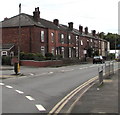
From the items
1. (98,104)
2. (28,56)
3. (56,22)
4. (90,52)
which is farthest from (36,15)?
(98,104)

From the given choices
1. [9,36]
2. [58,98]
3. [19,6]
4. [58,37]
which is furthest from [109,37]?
[58,98]

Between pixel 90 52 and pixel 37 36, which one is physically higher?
pixel 37 36

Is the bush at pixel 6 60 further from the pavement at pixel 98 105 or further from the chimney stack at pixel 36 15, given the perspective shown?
the pavement at pixel 98 105

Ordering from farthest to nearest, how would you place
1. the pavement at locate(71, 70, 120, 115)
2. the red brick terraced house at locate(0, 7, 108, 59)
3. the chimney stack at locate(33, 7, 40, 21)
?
the chimney stack at locate(33, 7, 40, 21), the red brick terraced house at locate(0, 7, 108, 59), the pavement at locate(71, 70, 120, 115)

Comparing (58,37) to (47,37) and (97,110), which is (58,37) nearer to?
(47,37)

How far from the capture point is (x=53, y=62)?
140 feet

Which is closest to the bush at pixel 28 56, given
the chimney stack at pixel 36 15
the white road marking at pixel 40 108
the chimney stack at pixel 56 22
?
the chimney stack at pixel 36 15

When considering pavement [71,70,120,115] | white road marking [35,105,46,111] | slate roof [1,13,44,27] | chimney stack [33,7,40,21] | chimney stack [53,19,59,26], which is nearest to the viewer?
pavement [71,70,120,115]

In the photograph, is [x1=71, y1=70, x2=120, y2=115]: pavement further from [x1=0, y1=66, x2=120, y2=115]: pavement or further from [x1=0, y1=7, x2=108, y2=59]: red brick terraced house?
[x1=0, y1=7, x2=108, y2=59]: red brick terraced house

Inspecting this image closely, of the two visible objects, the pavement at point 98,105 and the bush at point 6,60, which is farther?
the bush at point 6,60

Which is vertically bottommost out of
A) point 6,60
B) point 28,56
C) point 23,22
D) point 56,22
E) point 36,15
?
point 6,60

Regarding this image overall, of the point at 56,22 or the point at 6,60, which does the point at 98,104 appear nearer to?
the point at 6,60

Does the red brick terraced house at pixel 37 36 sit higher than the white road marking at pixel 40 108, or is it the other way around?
the red brick terraced house at pixel 37 36

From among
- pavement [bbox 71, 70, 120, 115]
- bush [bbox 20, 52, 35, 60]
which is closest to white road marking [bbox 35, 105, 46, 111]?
pavement [bbox 71, 70, 120, 115]
